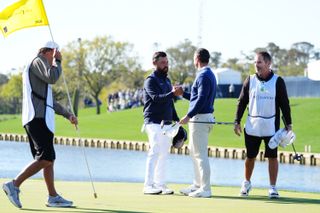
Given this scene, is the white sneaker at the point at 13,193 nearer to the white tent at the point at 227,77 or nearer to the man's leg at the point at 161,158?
the man's leg at the point at 161,158

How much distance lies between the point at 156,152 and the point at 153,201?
130cm

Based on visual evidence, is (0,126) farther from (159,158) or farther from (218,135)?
(159,158)

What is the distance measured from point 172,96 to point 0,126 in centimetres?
6043

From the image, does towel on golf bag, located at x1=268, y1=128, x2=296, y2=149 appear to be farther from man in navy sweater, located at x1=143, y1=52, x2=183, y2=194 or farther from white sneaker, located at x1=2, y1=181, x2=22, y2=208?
white sneaker, located at x1=2, y1=181, x2=22, y2=208

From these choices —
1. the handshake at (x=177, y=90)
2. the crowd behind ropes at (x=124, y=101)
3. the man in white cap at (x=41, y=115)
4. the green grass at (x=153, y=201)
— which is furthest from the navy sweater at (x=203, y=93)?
the crowd behind ropes at (x=124, y=101)

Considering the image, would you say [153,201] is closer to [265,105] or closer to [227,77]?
[265,105]

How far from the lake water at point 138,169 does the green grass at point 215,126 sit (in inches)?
229

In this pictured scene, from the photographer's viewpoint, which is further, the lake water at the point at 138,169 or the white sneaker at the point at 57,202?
the lake water at the point at 138,169

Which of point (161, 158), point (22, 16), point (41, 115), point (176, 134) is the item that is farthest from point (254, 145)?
point (22, 16)

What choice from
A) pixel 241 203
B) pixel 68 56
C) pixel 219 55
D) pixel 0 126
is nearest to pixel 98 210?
pixel 241 203

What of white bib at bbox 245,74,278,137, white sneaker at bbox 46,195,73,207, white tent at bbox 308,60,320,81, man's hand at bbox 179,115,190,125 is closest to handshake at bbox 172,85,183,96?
man's hand at bbox 179,115,190,125

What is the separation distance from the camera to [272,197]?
12453 mm

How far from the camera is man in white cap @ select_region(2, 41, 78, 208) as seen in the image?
1060cm

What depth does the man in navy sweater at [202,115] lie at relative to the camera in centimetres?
1226
